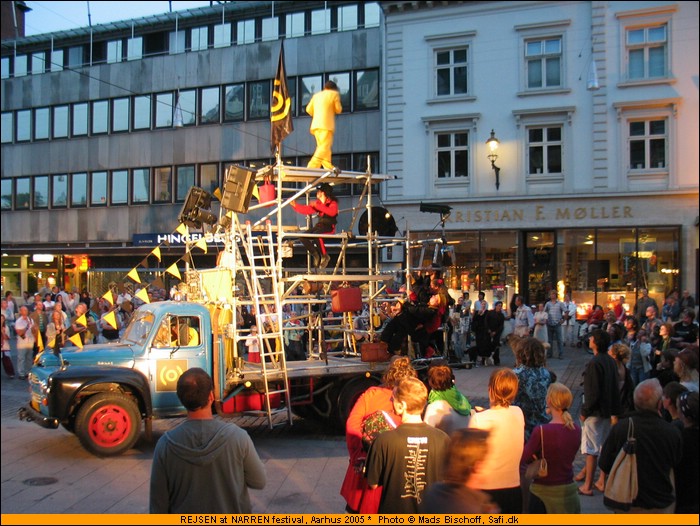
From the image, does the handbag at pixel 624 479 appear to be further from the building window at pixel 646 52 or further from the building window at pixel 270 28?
the building window at pixel 270 28

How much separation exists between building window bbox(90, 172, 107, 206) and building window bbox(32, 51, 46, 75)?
5.82 m

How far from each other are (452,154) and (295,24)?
9.85 m

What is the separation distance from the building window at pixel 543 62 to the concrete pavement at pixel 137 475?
15.4 metres

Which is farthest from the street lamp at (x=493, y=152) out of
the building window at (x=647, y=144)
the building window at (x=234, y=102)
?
the building window at (x=234, y=102)

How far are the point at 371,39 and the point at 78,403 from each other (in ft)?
69.3

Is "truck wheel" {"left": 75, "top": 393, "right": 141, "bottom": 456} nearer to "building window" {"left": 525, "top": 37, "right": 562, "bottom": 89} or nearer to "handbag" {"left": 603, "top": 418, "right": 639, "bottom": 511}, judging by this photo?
"handbag" {"left": 603, "top": 418, "right": 639, "bottom": 511}

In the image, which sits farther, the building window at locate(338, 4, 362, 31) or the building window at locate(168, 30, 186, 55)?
the building window at locate(168, 30, 186, 55)

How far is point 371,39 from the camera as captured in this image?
25.8m

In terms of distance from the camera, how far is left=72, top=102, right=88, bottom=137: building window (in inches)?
1190

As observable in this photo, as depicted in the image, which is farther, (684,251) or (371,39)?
(371,39)

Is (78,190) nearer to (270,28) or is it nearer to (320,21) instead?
(270,28)

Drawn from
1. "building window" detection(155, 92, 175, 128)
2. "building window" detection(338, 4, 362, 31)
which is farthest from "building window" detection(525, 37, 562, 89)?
"building window" detection(155, 92, 175, 128)

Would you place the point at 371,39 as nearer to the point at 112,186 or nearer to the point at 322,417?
the point at 112,186

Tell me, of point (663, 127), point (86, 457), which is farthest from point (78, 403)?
point (663, 127)
